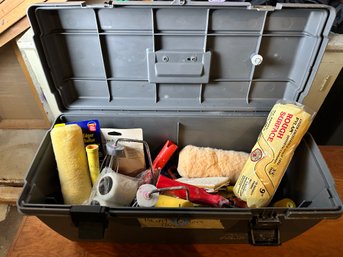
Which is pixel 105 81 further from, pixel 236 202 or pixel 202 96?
pixel 236 202

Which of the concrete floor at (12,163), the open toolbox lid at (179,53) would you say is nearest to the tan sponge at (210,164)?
the open toolbox lid at (179,53)

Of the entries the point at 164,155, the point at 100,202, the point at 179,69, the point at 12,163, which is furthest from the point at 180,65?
the point at 12,163

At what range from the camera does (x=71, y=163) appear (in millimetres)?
566

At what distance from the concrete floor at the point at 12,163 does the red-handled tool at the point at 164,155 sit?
718 mm

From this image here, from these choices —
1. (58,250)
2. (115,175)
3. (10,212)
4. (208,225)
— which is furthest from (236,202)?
(10,212)

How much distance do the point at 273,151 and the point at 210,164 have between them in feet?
0.58

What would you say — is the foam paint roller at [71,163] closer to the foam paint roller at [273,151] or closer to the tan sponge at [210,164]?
the tan sponge at [210,164]

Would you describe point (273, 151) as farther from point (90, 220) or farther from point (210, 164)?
point (90, 220)

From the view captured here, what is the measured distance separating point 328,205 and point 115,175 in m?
0.42

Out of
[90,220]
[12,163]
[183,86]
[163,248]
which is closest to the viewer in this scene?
[90,220]

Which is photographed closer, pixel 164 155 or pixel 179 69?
pixel 179 69

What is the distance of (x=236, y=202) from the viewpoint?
0.62 meters

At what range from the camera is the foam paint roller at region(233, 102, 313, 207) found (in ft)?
1.82

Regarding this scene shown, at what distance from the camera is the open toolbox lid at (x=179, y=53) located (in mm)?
532
